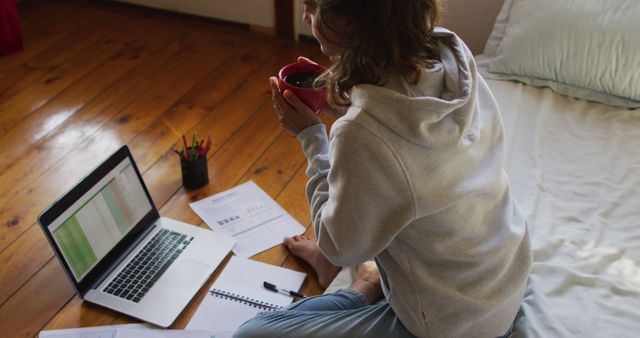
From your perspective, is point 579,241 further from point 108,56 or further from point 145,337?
point 108,56

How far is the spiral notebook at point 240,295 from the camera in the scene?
145 cm

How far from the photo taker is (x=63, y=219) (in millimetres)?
1409

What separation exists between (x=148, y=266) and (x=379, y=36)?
971 millimetres

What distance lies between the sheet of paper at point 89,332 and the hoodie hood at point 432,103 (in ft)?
2.79

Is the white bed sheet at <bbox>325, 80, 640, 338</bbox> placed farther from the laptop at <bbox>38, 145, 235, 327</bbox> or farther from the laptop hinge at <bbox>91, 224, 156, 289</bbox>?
the laptop hinge at <bbox>91, 224, 156, 289</bbox>

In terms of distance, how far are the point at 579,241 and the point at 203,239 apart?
945 millimetres

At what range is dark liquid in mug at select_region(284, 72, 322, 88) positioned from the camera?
3.87 ft

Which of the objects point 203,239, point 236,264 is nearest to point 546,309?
point 236,264

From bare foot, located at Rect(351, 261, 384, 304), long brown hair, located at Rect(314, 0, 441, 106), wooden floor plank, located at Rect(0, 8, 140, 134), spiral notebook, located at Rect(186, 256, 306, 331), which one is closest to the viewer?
long brown hair, located at Rect(314, 0, 441, 106)

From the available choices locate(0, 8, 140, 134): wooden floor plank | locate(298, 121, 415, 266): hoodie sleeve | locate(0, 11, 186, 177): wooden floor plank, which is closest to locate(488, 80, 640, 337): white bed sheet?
locate(298, 121, 415, 266): hoodie sleeve

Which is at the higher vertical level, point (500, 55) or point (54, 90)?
point (500, 55)

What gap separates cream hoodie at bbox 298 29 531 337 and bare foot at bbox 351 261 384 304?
0.23 meters

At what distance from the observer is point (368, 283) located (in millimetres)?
1357

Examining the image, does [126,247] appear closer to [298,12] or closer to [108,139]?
[108,139]
